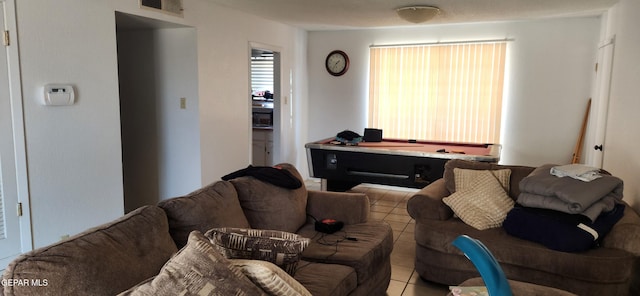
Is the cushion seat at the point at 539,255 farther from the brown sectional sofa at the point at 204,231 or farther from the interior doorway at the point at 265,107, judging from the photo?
the interior doorway at the point at 265,107

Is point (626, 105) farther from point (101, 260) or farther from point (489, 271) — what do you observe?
point (101, 260)

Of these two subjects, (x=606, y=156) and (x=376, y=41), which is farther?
(x=376, y=41)

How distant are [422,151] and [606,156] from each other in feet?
5.31

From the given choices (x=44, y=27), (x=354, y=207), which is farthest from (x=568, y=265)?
(x=44, y=27)

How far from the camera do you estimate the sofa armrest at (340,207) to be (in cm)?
310

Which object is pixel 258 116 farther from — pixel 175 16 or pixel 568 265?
pixel 568 265

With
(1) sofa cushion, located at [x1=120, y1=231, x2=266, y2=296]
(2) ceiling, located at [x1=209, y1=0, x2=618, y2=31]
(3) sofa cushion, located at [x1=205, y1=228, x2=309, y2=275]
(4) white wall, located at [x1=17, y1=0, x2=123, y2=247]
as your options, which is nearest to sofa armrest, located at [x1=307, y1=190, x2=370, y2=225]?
(3) sofa cushion, located at [x1=205, y1=228, x2=309, y2=275]

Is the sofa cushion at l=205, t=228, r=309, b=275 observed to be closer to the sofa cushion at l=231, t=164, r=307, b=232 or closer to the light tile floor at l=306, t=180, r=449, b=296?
the sofa cushion at l=231, t=164, r=307, b=232

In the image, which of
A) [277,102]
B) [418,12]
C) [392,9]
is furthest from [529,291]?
[277,102]

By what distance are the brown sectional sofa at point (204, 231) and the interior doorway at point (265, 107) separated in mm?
2818

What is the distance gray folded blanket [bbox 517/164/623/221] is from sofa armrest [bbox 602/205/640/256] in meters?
0.12

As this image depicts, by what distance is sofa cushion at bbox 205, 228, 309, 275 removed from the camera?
1.64 m

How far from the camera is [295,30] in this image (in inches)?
251

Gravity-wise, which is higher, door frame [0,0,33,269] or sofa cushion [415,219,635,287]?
door frame [0,0,33,269]
